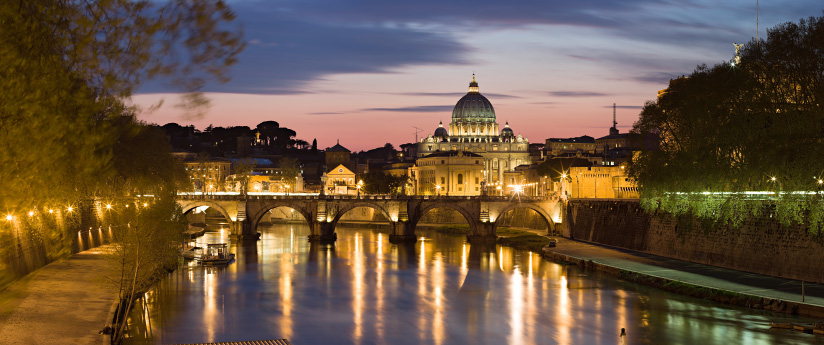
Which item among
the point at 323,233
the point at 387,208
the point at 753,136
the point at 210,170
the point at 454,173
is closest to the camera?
the point at 753,136

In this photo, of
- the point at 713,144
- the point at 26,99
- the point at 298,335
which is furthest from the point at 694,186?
the point at 26,99

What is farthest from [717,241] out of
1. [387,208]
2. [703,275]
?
[387,208]

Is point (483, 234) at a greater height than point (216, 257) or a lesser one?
greater

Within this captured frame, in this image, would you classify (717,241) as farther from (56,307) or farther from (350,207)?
(350,207)

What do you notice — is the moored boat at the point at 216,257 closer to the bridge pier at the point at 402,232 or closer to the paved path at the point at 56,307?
the paved path at the point at 56,307

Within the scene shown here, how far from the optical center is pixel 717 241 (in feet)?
159

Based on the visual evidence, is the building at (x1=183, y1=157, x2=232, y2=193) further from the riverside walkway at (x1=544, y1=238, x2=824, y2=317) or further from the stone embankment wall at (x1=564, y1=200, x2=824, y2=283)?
the riverside walkway at (x1=544, y1=238, x2=824, y2=317)

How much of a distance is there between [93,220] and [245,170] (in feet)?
261

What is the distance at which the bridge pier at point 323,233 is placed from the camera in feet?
271

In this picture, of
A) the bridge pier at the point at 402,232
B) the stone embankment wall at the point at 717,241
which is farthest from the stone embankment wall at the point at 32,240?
the bridge pier at the point at 402,232

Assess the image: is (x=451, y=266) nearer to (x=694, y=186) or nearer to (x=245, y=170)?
(x=694, y=186)

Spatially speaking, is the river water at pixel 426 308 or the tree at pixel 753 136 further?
the tree at pixel 753 136

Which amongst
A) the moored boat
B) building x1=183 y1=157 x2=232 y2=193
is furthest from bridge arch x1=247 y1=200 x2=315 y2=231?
building x1=183 y1=157 x2=232 y2=193

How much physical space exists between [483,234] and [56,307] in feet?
182
